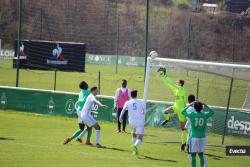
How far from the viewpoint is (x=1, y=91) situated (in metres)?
33.8

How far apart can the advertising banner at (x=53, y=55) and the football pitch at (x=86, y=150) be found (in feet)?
57.8

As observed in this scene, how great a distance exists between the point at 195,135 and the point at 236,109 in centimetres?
856

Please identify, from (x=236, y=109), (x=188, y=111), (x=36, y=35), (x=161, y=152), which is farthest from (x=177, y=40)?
(x=188, y=111)

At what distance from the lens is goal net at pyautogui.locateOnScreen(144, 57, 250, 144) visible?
23.1 m

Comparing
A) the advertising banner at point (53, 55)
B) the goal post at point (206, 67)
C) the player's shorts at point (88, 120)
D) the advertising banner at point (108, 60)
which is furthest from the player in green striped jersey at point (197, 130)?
the advertising banner at point (108, 60)

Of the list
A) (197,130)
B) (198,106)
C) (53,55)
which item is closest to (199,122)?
(197,130)

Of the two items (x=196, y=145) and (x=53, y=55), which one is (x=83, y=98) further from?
(x=53, y=55)

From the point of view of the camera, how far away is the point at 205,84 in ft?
89.6

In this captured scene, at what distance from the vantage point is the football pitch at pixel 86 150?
19.1m

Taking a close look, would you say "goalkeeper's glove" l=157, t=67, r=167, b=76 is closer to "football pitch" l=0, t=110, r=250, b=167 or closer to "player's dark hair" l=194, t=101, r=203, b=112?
"football pitch" l=0, t=110, r=250, b=167

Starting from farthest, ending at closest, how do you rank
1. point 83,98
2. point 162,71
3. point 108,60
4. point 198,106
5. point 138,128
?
point 108,60, point 162,71, point 83,98, point 138,128, point 198,106

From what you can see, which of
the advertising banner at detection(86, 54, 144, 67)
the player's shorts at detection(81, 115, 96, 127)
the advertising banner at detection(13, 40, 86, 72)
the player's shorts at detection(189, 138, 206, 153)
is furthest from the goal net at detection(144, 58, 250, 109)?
the advertising banner at detection(86, 54, 144, 67)

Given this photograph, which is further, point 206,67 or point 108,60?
point 108,60

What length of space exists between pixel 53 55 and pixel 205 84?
2199 cm
